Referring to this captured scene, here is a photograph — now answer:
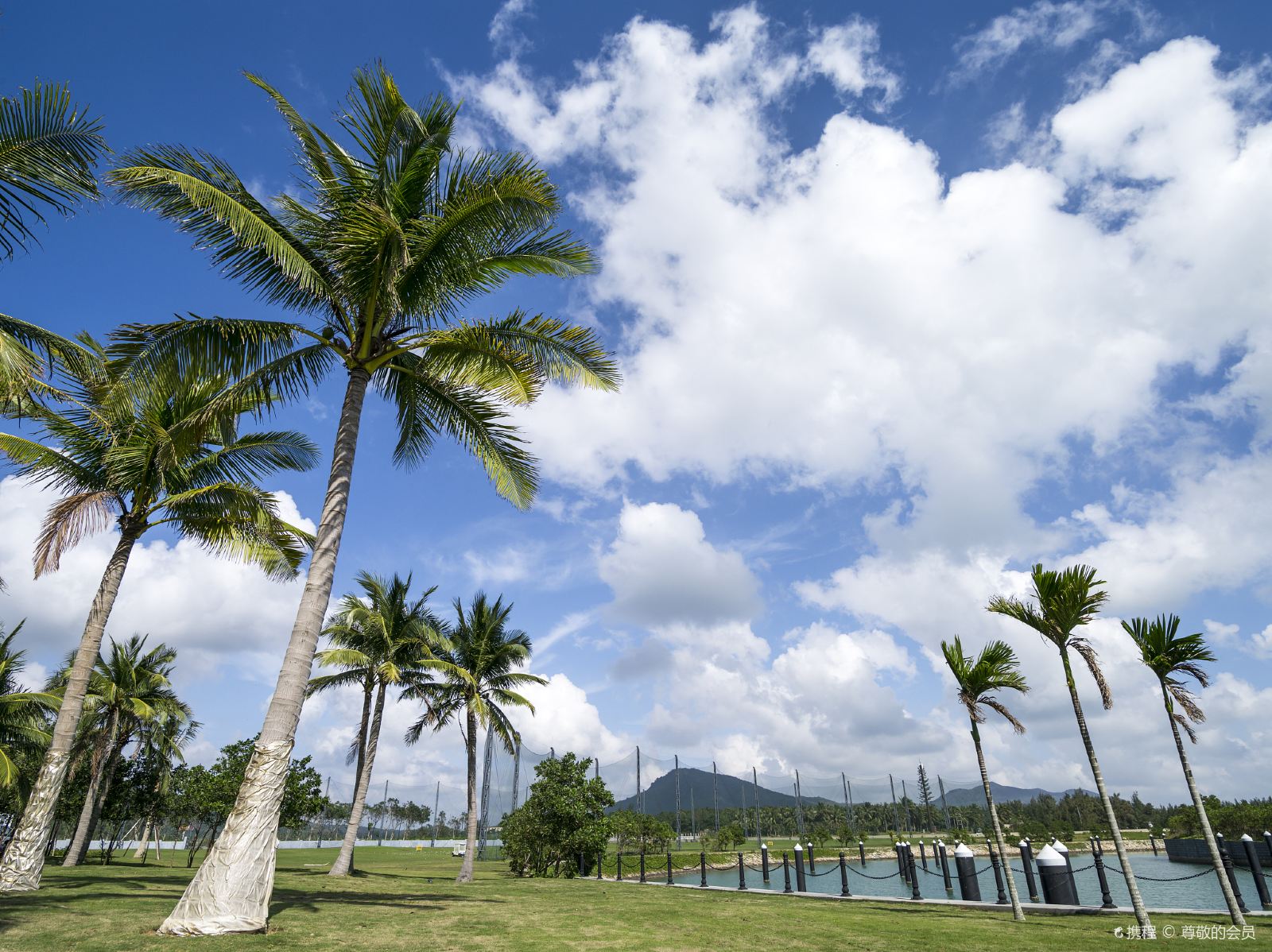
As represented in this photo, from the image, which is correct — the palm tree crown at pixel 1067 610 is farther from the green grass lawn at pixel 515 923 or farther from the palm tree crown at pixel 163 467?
the palm tree crown at pixel 163 467

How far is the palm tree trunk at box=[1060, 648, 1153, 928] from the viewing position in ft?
30.5

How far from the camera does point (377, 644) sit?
2505cm

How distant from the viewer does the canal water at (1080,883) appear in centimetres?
1814

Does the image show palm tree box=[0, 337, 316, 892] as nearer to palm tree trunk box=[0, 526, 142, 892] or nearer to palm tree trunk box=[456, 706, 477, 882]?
palm tree trunk box=[0, 526, 142, 892]

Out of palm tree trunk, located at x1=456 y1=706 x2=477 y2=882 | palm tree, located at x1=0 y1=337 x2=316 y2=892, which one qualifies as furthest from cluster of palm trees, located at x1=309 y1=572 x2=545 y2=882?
palm tree, located at x1=0 y1=337 x2=316 y2=892

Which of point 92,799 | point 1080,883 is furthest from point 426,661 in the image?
point 1080,883

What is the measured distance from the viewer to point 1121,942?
8.61 meters

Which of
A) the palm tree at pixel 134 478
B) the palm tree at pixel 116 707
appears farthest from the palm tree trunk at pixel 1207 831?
the palm tree at pixel 116 707

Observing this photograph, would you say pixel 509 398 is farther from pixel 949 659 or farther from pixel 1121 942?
pixel 1121 942

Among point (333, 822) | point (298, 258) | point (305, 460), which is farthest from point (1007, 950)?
point (333, 822)

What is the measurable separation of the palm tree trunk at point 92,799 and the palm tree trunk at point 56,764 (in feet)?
58.5

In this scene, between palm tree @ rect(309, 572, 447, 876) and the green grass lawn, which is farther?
palm tree @ rect(309, 572, 447, 876)

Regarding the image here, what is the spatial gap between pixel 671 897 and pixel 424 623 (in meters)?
14.2

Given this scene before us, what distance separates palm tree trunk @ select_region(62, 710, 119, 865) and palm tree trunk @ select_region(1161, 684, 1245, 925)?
104 feet
